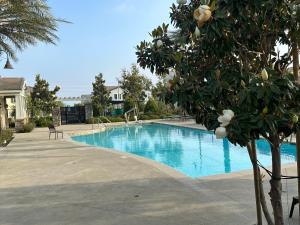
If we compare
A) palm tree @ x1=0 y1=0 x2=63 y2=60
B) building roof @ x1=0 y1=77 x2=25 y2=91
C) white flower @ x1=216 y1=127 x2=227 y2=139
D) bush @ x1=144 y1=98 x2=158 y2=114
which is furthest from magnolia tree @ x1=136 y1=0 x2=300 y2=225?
bush @ x1=144 y1=98 x2=158 y2=114

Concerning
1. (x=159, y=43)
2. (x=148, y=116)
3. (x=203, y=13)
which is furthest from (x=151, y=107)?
(x=203, y=13)

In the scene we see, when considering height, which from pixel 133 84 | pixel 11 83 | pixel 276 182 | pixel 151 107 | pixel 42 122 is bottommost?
pixel 276 182

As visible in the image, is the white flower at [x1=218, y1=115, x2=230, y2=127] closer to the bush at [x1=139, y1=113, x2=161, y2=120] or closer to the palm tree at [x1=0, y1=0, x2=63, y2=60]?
the palm tree at [x1=0, y1=0, x2=63, y2=60]

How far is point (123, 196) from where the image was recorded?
6.54 m

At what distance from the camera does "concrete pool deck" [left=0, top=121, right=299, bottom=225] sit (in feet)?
17.3

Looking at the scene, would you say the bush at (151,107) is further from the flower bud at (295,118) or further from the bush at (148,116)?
the flower bud at (295,118)

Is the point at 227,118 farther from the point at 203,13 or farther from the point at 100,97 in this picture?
the point at 100,97

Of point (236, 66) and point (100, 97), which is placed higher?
point (100, 97)

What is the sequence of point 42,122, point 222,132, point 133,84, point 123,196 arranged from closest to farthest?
point 222,132 → point 123,196 → point 42,122 → point 133,84

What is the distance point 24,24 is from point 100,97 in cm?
2638

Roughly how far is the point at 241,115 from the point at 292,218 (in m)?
2.99

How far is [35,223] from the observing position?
531 centimetres

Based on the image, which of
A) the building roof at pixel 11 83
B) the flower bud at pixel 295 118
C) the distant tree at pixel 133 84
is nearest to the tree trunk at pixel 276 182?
the flower bud at pixel 295 118

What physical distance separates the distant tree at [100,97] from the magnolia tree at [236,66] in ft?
108
